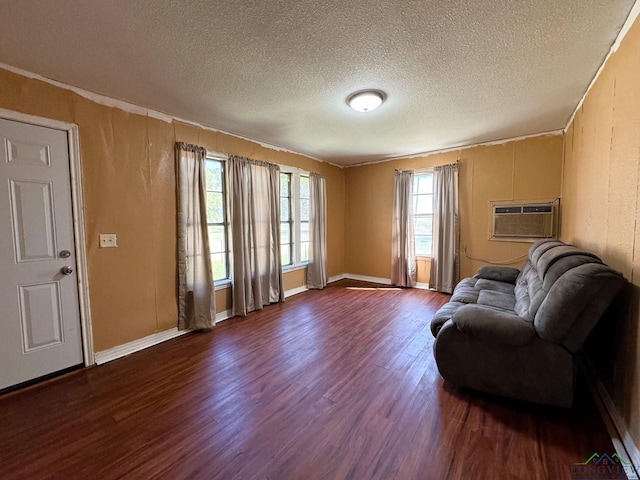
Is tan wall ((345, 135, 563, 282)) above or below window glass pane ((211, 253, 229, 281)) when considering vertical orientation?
above

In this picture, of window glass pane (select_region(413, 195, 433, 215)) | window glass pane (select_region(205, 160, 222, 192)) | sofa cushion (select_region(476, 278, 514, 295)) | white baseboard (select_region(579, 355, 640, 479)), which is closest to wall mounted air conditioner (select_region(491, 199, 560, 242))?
window glass pane (select_region(413, 195, 433, 215))

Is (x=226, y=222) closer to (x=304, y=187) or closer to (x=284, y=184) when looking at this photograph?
(x=284, y=184)

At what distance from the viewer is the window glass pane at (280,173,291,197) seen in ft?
15.0

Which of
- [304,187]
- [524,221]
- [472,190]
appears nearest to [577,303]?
[524,221]

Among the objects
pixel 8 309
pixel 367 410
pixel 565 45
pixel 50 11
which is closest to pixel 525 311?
pixel 367 410

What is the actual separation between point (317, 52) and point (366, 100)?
77 cm

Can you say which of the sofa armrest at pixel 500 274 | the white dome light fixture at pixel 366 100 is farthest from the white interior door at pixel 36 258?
the sofa armrest at pixel 500 274

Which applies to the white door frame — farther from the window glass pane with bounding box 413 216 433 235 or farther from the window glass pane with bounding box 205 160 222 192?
the window glass pane with bounding box 413 216 433 235

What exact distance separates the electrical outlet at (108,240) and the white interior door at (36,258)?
0.21 meters

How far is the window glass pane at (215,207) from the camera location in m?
3.40

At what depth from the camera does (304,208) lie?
193 inches

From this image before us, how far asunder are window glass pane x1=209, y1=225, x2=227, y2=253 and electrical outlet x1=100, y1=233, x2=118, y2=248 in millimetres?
975

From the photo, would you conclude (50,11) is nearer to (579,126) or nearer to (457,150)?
(579,126)

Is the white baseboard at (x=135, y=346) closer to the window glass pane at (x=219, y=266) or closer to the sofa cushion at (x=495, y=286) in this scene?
the window glass pane at (x=219, y=266)
